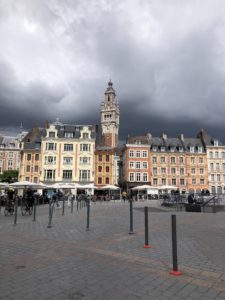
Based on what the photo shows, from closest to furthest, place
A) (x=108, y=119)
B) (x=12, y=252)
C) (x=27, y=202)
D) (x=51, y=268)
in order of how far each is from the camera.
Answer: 1. (x=51, y=268)
2. (x=12, y=252)
3. (x=27, y=202)
4. (x=108, y=119)

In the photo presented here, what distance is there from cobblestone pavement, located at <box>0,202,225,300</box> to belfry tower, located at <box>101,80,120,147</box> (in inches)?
3528

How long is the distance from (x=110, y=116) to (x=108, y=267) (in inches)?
3892

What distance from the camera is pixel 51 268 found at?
206 inches

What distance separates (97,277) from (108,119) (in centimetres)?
9901

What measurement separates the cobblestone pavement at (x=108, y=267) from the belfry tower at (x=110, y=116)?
294 feet

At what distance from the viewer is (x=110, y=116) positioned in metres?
103

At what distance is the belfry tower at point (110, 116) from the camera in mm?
100000

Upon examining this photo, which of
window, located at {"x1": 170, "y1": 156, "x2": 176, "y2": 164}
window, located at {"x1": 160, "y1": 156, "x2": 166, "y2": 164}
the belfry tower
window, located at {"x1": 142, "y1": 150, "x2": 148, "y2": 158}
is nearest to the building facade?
window, located at {"x1": 142, "y1": 150, "x2": 148, "y2": 158}

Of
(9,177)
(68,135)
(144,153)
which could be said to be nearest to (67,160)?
(68,135)

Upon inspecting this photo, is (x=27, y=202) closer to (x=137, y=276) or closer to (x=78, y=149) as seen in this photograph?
(x=137, y=276)

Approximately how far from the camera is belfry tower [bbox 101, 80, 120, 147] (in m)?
100

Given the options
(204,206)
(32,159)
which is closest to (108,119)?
(32,159)

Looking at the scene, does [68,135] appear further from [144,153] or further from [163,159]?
[163,159]

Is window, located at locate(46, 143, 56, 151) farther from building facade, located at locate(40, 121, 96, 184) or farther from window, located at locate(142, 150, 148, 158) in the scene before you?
window, located at locate(142, 150, 148, 158)
